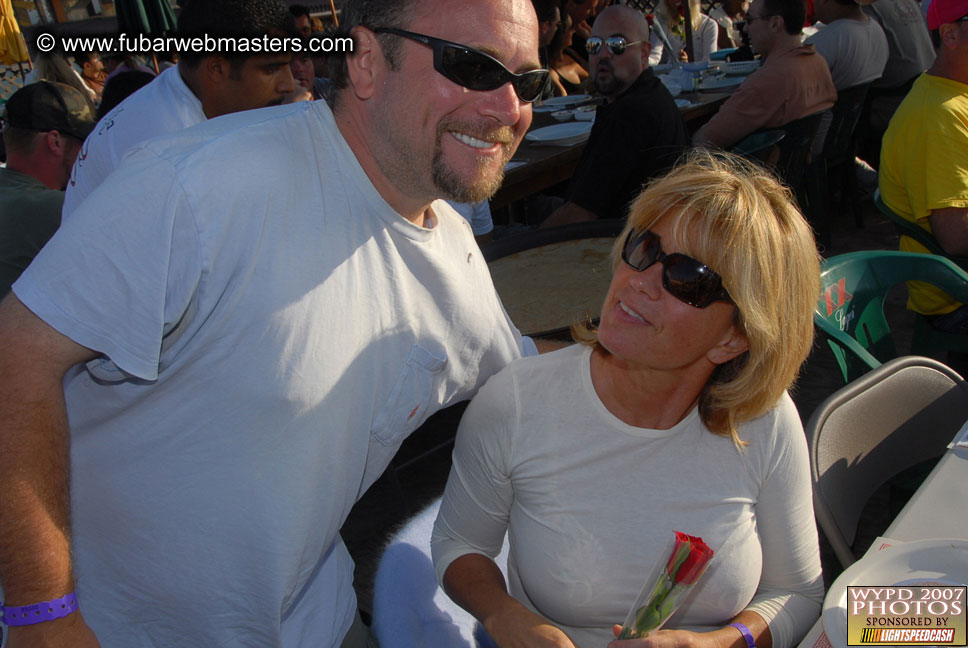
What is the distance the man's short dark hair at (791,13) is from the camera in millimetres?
5170

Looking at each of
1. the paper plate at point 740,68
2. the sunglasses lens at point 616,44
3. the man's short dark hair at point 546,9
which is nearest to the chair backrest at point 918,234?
the sunglasses lens at point 616,44

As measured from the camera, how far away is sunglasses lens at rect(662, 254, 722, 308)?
150cm

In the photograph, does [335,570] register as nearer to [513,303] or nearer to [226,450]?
[226,450]

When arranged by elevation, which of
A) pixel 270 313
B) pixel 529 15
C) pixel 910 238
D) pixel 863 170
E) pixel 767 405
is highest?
pixel 529 15

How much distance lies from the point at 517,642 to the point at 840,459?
96cm

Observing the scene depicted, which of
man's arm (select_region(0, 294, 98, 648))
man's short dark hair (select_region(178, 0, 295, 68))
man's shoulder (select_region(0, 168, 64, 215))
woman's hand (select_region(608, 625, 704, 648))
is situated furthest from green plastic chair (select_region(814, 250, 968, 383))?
man's shoulder (select_region(0, 168, 64, 215))

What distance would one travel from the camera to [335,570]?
61.5 inches

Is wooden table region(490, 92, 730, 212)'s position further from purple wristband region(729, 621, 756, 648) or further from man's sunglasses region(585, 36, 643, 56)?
purple wristband region(729, 621, 756, 648)

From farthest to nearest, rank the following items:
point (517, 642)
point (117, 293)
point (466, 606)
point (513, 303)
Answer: point (513, 303)
point (466, 606)
point (517, 642)
point (117, 293)

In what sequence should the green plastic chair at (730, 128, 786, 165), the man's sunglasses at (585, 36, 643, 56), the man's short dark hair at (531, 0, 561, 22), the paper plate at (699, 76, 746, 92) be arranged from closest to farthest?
the man's sunglasses at (585, 36, 643, 56), the green plastic chair at (730, 128, 786, 165), the paper plate at (699, 76, 746, 92), the man's short dark hair at (531, 0, 561, 22)

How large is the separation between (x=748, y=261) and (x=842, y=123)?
16.7ft

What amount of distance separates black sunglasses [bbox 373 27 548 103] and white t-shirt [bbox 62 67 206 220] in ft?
4.65

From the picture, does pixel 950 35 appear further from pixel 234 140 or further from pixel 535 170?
pixel 234 140

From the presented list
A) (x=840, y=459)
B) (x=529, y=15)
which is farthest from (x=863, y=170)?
(x=529, y=15)
